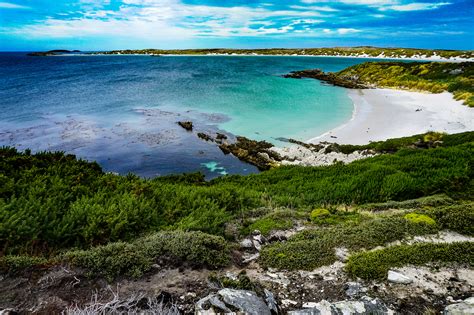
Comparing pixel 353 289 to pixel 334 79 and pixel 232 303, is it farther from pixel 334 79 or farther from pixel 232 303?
pixel 334 79

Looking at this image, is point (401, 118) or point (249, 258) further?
point (401, 118)

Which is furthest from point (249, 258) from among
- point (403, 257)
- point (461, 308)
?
point (461, 308)

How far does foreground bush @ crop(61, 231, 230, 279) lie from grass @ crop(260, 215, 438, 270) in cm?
107

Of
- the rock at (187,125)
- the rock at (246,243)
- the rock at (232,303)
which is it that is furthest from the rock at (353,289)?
the rock at (187,125)

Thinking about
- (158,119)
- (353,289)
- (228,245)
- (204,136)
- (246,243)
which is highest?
(353,289)

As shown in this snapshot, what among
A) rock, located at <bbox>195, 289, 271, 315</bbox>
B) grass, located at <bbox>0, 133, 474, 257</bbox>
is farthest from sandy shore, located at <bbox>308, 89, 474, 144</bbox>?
rock, located at <bbox>195, 289, 271, 315</bbox>

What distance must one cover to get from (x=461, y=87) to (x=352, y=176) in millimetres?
38890

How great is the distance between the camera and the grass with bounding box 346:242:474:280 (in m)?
5.98

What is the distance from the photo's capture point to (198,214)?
9.36m

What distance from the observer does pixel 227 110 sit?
38406mm

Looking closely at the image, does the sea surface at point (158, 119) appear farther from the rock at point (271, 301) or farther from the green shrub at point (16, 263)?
the rock at point (271, 301)

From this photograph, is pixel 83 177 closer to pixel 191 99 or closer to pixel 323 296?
pixel 323 296

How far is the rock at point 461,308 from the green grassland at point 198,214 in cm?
155

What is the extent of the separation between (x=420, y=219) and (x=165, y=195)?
731cm
